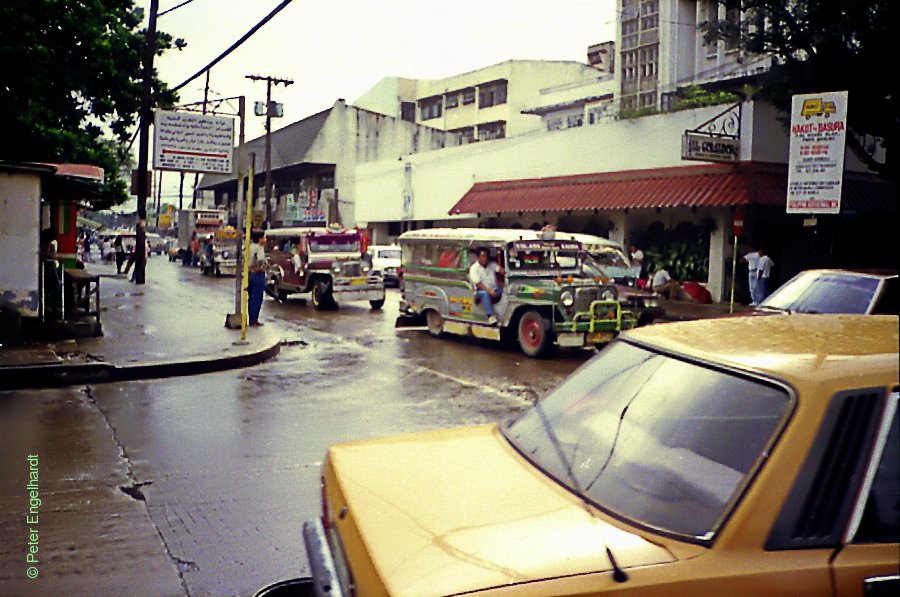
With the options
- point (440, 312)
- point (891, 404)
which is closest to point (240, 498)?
point (891, 404)

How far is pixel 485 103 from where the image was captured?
5691cm

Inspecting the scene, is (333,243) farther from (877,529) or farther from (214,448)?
(877,529)

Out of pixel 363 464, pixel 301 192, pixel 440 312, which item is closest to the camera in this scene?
pixel 363 464

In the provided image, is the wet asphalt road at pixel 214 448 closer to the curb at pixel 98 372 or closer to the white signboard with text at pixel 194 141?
the curb at pixel 98 372

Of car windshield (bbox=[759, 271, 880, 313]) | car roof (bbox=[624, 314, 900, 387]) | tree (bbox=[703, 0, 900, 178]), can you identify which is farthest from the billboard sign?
car roof (bbox=[624, 314, 900, 387])

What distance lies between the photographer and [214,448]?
24.8ft

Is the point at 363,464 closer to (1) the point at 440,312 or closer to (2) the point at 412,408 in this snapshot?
(2) the point at 412,408

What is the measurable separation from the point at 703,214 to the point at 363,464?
2445 cm

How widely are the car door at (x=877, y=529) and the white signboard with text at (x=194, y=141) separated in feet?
75.1

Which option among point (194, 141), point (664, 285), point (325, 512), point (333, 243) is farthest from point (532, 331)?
point (194, 141)

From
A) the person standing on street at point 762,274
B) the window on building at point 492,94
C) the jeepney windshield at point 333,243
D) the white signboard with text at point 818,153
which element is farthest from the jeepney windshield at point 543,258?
the window on building at point 492,94

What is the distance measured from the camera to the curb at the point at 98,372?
1045 cm

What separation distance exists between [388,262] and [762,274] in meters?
12.9

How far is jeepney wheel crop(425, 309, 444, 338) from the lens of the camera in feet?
52.4
